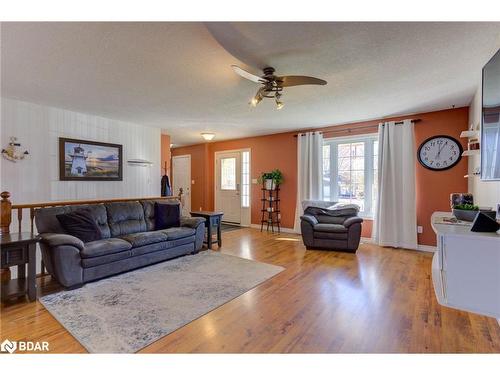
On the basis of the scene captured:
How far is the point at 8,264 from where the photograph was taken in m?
2.43

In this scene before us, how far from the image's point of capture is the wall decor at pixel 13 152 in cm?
364

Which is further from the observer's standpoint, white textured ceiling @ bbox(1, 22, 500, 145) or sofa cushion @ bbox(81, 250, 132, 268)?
sofa cushion @ bbox(81, 250, 132, 268)

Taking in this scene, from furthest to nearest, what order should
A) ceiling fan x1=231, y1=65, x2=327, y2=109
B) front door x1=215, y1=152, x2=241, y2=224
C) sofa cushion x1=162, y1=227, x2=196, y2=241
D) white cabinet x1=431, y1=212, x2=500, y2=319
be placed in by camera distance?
front door x1=215, y1=152, x2=241, y2=224
sofa cushion x1=162, y1=227, x2=196, y2=241
ceiling fan x1=231, y1=65, x2=327, y2=109
white cabinet x1=431, y1=212, x2=500, y2=319

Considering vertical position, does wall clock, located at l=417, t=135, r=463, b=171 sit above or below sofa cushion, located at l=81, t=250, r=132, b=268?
above

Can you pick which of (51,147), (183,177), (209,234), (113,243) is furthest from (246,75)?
(183,177)

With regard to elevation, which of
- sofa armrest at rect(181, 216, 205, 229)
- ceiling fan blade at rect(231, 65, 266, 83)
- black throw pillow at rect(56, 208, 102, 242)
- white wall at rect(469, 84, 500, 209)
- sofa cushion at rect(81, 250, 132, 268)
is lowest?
sofa cushion at rect(81, 250, 132, 268)

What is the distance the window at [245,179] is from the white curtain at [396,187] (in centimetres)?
324

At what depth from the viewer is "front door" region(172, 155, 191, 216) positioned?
8.15m

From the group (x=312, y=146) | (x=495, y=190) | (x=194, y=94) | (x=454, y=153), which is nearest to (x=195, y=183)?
(x=312, y=146)

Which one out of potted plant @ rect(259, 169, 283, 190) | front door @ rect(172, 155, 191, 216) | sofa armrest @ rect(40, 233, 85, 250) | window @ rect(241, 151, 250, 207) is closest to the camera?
sofa armrest @ rect(40, 233, 85, 250)

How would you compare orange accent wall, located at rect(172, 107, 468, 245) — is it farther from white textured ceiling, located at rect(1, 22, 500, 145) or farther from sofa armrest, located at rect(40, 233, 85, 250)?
sofa armrest, located at rect(40, 233, 85, 250)

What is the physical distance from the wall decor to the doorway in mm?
4384

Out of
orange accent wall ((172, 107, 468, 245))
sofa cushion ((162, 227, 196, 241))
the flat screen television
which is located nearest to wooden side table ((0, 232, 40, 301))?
sofa cushion ((162, 227, 196, 241))

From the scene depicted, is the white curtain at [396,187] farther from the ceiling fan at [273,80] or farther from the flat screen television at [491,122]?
the ceiling fan at [273,80]
